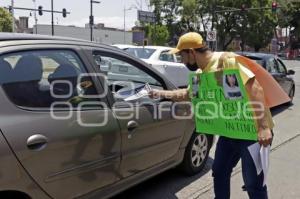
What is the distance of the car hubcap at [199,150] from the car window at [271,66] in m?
5.63

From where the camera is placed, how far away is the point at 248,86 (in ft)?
9.93

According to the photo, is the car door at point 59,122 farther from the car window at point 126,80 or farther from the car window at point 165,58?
the car window at point 165,58

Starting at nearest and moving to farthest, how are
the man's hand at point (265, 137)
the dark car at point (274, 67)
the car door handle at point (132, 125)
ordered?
the man's hand at point (265, 137) < the car door handle at point (132, 125) < the dark car at point (274, 67)

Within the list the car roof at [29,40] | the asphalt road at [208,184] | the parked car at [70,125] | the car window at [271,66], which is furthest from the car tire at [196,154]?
the car window at [271,66]

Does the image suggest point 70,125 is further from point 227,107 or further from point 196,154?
point 196,154

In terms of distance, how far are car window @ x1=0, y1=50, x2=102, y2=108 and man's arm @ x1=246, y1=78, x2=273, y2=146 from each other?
3.98 ft

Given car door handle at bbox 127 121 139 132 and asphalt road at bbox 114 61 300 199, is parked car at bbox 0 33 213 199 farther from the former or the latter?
asphalt road at bbox 114 61 300 199

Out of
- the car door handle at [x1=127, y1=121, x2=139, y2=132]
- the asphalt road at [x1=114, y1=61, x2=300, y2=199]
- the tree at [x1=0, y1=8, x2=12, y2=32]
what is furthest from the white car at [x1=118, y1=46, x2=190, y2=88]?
the tree at [x1=0, y1=8, x2=12, y2=32]

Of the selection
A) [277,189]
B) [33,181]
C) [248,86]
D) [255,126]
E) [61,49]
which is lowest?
[277,189]

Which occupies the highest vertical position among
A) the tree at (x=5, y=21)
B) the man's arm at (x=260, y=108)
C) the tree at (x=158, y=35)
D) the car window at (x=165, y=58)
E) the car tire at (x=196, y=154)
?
the tree at (x=5, y=21)

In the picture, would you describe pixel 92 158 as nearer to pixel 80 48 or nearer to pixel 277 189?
pixel 80 48

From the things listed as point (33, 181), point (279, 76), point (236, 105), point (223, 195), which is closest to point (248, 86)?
point (236, 105)

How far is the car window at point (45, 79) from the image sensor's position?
9.20 ft

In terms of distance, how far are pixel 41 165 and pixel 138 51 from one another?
10.5 m
